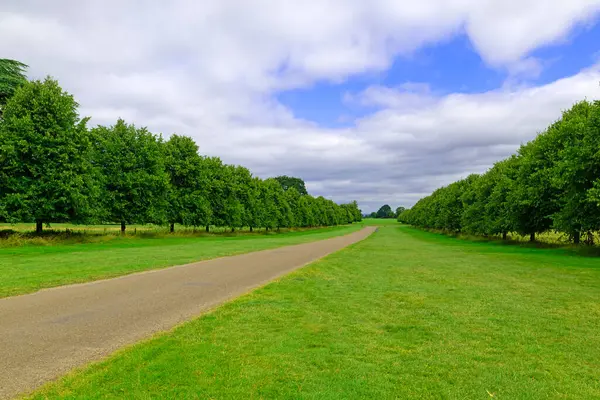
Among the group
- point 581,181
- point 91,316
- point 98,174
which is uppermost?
point 98,174

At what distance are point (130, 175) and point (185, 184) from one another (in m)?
11.1

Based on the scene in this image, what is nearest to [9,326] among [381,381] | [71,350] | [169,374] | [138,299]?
[71,350]

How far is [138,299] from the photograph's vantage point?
10.4m

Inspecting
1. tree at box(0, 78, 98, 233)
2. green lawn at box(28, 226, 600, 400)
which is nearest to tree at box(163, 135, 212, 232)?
tree at box(0, 78, 98, 233)

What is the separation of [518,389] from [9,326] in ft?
30.1

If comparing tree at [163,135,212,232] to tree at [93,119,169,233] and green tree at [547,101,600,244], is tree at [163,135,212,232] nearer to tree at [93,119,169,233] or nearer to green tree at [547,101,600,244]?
tree at [93,119,169,233]

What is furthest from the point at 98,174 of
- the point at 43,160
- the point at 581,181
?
the point at 581,181

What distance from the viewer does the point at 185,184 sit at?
1973 inches

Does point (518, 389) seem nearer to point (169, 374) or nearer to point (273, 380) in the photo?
point (273, 380)

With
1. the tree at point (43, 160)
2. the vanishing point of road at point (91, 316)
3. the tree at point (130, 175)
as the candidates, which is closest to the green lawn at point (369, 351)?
the vanishing point of road at point (91, 316)

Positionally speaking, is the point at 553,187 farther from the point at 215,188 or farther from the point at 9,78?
the point at 9,78

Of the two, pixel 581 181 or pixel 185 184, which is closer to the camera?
pixel 581 181

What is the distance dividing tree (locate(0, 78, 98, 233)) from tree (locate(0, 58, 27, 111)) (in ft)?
16.9

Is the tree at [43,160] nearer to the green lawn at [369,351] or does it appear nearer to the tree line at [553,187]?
the green lawn at [369,351]
